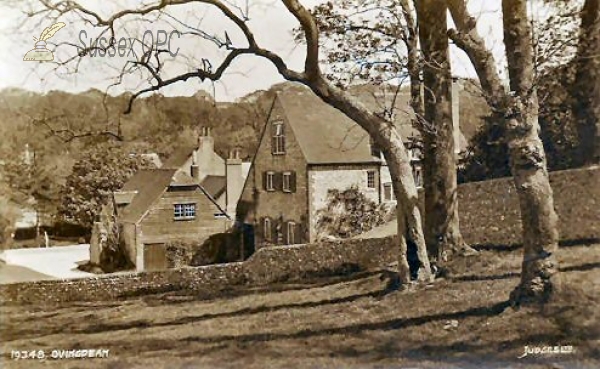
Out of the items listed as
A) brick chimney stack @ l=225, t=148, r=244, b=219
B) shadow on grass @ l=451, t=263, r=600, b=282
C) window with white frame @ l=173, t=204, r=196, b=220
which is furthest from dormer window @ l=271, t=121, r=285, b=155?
shadow on grass @ l=451, t=263, r=600, b=282

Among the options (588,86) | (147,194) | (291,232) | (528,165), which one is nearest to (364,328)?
(291,232)

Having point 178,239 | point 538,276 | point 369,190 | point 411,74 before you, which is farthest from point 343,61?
point 538,276

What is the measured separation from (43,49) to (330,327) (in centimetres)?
160

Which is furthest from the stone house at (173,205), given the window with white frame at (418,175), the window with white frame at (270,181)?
the window with white frame at (418,175)

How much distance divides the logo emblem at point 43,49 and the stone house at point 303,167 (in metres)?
0.91

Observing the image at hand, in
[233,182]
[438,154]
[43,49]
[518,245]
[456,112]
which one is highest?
[43,49]

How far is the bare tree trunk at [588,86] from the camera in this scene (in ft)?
8.44

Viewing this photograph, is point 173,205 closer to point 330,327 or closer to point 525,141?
point 330,327

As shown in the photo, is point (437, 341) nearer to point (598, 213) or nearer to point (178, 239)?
point (598, 213)

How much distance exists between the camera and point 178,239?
8.17 ft

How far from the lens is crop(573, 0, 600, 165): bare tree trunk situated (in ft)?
8.44

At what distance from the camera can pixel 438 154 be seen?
262 cm

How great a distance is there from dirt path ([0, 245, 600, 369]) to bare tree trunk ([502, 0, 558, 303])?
0.07 metres

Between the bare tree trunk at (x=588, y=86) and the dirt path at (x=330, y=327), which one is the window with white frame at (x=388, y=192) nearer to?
the dirt path at (x=330, y=327)
